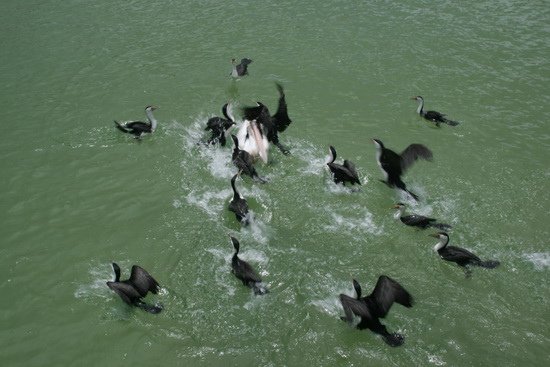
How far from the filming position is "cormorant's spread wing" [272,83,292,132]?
10.9 metres

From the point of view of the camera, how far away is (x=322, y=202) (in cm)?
959

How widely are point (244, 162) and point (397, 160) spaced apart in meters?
3.01

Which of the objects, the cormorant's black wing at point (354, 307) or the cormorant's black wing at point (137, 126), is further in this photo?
the cormorant's black wing at point (137, 126)

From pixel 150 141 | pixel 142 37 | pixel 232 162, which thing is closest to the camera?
pixel 232 162

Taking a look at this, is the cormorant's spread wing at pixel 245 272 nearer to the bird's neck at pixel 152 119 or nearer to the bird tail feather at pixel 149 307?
the bird tail feather at pixel 149 307

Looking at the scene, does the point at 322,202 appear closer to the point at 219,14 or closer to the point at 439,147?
the point at 439,147

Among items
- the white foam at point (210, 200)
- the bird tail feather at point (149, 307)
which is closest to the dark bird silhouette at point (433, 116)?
the white foam at point (210, 200)

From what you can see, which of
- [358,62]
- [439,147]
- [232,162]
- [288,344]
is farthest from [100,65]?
[288,344]

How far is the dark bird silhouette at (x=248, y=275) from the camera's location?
24.7ft

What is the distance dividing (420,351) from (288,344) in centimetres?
181

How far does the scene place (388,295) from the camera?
679 cm

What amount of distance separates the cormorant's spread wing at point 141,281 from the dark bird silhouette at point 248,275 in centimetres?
127

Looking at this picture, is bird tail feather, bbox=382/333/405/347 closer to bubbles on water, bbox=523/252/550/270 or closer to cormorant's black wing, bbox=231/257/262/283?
cormorant's black wing, bbox=231/257/262/283

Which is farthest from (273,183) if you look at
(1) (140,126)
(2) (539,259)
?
(2) (539,259)
